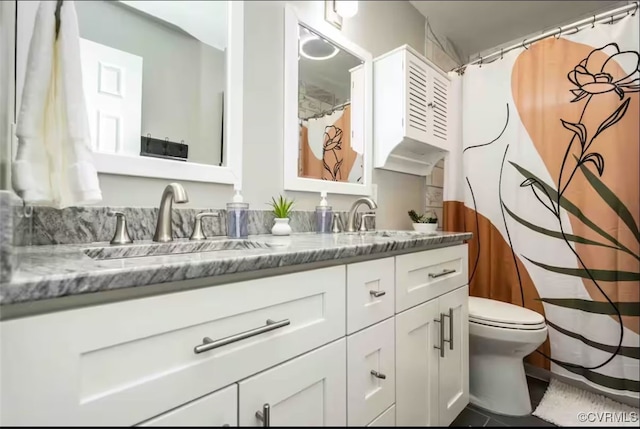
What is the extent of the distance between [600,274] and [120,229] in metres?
2.01

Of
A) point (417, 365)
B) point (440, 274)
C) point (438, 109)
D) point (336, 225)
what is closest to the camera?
point (417, 365)

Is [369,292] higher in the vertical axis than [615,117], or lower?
lower

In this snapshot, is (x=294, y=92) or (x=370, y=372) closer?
(x=370, y=372)

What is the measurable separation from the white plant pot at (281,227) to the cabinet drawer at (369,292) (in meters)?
0.42

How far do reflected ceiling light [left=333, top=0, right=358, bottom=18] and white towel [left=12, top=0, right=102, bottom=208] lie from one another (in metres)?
1.26

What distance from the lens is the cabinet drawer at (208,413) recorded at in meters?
0.48

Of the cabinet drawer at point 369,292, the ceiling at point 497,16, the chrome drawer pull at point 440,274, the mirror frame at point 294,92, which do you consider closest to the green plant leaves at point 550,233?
the chrome drawer pull at point 440,274

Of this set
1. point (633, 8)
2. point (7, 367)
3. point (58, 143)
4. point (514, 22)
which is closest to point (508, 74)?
point (633, 8)

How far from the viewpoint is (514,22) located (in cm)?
218

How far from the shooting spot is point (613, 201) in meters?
1.46

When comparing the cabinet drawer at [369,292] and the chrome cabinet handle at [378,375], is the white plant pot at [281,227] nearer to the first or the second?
the cabinet drawer at [369,292]

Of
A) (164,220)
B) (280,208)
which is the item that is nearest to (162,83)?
(164,220)

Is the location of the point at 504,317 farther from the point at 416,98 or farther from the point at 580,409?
the point at 416,98

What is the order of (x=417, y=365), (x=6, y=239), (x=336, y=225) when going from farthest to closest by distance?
(x=336, y=225)
(x=417, y=365)
(x=6, y=239)
